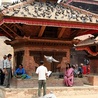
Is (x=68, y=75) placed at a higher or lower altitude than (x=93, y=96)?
higher

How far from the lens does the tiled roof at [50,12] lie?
12.6 m

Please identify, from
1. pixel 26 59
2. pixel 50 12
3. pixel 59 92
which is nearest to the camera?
pixel 59 92

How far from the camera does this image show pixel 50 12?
1342cm

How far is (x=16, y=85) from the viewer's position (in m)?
12.7

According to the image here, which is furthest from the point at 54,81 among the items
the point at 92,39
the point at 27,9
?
the point at 92,39

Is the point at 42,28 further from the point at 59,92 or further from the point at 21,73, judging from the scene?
the point at 59,92

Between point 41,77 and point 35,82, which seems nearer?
point 41,77

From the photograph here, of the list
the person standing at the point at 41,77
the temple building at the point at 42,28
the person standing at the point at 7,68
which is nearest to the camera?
the person standing at the point at 41,77

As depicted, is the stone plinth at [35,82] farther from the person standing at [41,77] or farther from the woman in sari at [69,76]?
the person standing at [41,77]

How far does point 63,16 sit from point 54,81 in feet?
10.4

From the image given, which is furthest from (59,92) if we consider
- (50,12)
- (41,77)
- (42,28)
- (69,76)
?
(50,12)

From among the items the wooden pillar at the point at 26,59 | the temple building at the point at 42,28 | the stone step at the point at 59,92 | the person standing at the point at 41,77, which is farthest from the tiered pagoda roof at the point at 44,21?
the stone step at the point at 59,92

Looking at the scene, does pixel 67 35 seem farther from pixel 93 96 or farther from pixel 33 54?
pixel 93 96

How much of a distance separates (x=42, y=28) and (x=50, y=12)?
875 millimetres
